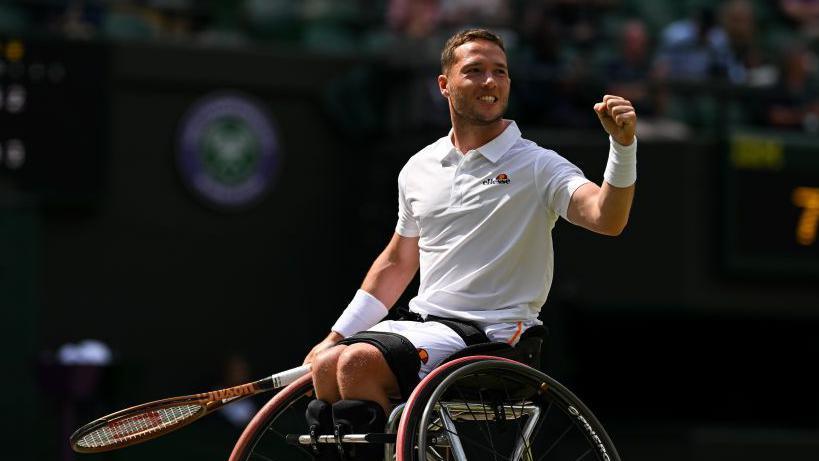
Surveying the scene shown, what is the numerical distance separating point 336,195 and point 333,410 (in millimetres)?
7042

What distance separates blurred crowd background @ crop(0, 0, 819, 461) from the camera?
422 inches

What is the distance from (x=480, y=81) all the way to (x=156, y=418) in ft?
4.83

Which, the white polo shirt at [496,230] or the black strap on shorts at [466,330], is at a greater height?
the white polo shirt at [496,230]

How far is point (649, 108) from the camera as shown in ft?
38.7

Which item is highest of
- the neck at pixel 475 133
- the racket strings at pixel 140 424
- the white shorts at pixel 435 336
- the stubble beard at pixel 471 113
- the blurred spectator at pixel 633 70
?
the blurred spectator at pixel 633 70

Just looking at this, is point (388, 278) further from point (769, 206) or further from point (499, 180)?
point (769, 206)

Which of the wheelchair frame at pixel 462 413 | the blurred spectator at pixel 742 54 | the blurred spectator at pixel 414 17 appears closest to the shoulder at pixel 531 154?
the wheelchair frame at pixel 462 413

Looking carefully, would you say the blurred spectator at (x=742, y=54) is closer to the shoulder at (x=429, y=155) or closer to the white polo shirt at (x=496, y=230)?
the shoulder at (x=429, y=155)

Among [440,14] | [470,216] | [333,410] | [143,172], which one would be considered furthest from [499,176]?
[440,14]

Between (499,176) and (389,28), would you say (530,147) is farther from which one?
(389,28)

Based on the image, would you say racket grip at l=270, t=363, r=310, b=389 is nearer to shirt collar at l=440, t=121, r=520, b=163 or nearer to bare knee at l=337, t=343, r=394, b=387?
bare knee at l=337, t=343, r=394, b=387

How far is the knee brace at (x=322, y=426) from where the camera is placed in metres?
4.79

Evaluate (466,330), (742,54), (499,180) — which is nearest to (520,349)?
(466,330)

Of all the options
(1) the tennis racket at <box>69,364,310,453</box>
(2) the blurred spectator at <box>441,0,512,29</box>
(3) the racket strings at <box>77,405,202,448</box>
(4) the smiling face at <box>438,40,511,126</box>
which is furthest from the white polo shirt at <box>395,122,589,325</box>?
(2) the blurred spectator at <box>441,0,512,29</box>
